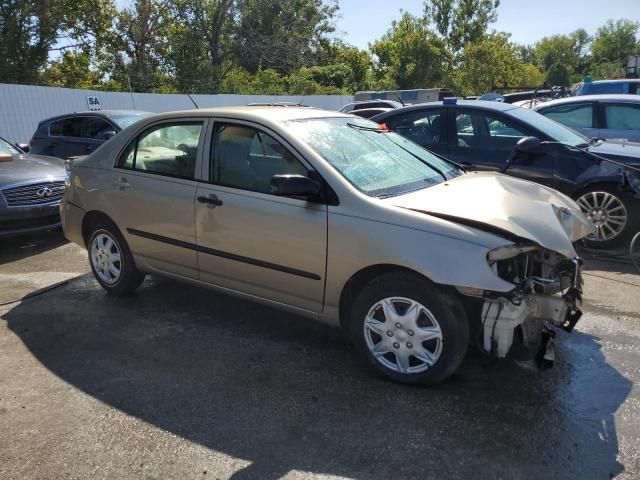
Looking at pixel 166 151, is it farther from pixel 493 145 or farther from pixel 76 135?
pixel 76 135

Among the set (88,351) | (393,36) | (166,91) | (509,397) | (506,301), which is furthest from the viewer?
(393,36)

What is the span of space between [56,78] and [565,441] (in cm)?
2878

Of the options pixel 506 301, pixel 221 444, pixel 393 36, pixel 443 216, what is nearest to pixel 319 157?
pixel 443 216

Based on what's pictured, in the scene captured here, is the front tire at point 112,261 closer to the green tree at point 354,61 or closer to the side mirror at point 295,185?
the side mirror at point 295,185

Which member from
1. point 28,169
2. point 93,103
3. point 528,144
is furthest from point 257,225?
point 93,103

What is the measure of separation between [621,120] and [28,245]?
26.9 feet

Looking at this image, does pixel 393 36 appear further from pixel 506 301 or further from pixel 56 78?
pixel 506 301

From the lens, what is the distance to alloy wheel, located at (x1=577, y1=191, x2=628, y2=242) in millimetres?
5887

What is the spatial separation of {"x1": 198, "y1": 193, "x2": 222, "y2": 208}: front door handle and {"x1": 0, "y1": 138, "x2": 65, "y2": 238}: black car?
3503mm

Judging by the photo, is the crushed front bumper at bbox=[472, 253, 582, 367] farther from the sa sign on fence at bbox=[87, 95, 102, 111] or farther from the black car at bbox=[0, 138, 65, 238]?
the sa sign on fence at bbox=[87, 95, 102, 111]

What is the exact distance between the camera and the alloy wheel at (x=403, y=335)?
10.6 ft

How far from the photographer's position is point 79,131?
30.4 ft

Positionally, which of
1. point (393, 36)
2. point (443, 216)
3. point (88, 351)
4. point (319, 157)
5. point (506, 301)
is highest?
point (393, 36)

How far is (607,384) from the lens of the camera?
11.1 feet
